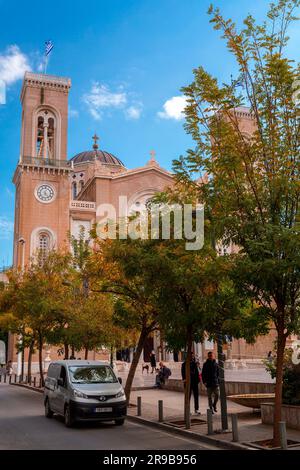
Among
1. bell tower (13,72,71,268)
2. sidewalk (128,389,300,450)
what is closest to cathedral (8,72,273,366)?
bell tower (13,72,71,268)

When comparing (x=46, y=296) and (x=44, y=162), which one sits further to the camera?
(x=44, y=162)

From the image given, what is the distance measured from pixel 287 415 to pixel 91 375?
17.0 feet

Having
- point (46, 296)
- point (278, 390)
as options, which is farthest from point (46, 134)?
point (278, 390)

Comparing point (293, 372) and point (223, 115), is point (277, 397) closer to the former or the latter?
point (293, 372)

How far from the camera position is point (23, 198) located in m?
47.2

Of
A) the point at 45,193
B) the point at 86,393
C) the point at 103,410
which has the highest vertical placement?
the point at 45,193

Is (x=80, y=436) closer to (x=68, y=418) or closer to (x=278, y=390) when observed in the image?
(x=68, y=418)

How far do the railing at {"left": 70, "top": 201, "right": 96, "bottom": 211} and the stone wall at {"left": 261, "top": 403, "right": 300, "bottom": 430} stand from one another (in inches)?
1530

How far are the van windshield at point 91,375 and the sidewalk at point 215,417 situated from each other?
5.14 ft

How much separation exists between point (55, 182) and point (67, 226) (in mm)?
4300

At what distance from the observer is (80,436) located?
1164 cm

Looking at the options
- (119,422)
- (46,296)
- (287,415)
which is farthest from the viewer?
(46,296)

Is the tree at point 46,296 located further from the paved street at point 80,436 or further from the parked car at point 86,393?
the parked car at point 86,393

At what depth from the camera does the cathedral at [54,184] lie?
47.2 metres
